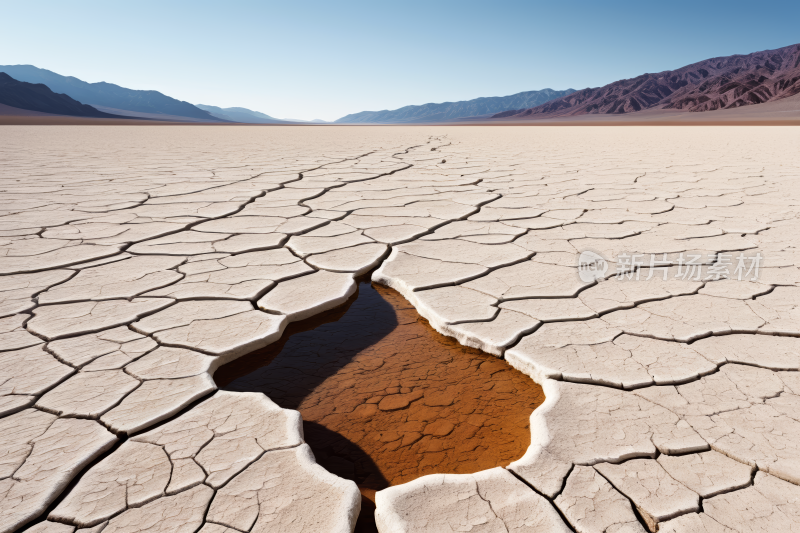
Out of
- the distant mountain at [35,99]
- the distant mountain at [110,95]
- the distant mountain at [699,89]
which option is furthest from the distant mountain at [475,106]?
the distant mountain at [35,99]

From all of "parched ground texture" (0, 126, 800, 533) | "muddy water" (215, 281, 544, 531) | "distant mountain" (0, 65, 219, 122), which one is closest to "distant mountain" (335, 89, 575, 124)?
"distant mountain" (0, 65, 219, 122)

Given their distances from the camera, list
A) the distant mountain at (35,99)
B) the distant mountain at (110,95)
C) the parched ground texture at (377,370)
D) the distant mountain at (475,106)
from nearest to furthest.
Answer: the parched ground texture at (377,370) → the distant mountain at (35,99) → the distant mountain at (110,95) → the distant mountain at (475,106)

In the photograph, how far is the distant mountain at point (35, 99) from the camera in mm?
46438

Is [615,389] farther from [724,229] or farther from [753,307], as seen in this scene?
A: [724,229]

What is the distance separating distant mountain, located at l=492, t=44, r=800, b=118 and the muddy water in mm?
48789

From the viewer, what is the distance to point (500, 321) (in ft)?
4.74

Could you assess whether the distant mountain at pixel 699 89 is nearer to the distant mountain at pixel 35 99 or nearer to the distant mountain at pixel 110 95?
the distant mountain at pixel 35 99

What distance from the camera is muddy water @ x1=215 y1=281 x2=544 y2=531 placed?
3.20ft

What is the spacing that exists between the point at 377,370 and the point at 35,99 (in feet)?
206

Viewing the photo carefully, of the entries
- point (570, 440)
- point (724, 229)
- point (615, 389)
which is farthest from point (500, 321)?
point (724, 229)

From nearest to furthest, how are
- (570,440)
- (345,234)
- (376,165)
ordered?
(570,440)
(345,234)
(376,165)

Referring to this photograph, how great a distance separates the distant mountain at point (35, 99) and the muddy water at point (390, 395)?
196 feet

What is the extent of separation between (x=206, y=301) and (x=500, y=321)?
0.97 meters

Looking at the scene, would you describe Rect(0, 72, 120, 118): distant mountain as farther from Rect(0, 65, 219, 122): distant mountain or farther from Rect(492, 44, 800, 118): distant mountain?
Rect(492, 44, 800, 118): distant mountain
